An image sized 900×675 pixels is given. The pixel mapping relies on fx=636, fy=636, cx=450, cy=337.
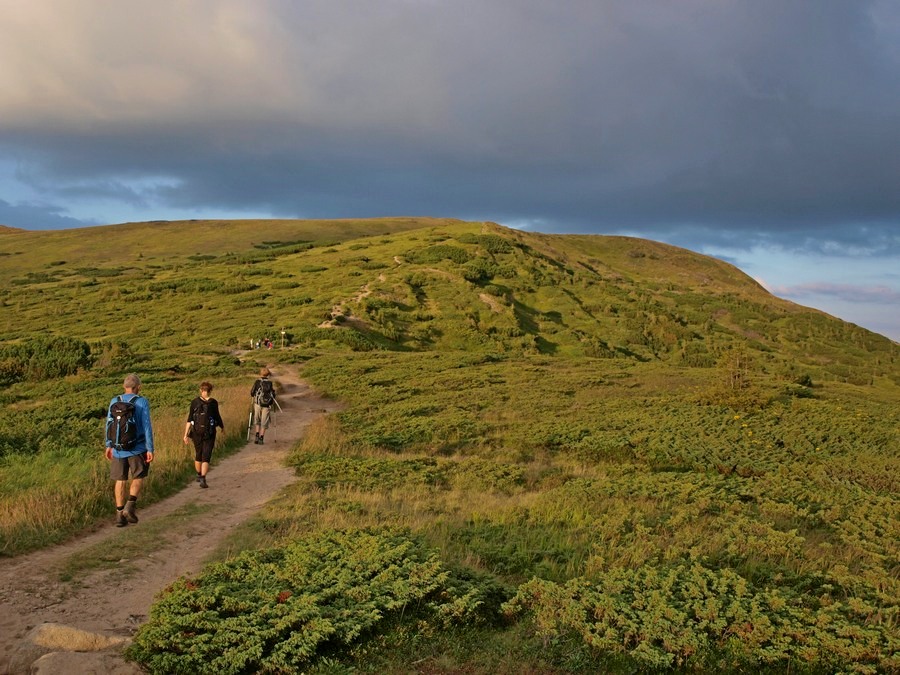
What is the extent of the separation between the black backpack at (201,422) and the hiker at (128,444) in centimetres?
260

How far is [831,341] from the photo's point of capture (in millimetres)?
64375

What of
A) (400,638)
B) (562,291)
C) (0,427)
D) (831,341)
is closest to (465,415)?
(0,427)

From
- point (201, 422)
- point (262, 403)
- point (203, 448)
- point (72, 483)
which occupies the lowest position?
point (72, 483)

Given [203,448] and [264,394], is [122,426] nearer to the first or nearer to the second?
[203,448]

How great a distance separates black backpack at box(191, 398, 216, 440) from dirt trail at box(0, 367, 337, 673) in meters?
0.96

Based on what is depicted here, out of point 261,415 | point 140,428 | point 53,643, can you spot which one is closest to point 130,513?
point 140,428

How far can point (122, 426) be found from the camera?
9.19 m

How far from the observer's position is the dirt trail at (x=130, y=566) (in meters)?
6.07

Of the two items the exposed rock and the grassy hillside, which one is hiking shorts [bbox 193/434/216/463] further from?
the exposed rock

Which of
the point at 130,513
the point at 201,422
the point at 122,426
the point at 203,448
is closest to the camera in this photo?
the point at 122,426

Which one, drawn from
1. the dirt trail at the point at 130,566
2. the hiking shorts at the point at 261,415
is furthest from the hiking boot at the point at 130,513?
the hiking shorts at the point at 261,415

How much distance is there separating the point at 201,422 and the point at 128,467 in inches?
111

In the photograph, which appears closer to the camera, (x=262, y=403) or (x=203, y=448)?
(x=203, y=448)

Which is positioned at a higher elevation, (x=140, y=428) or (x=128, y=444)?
(x=140, y=428)
